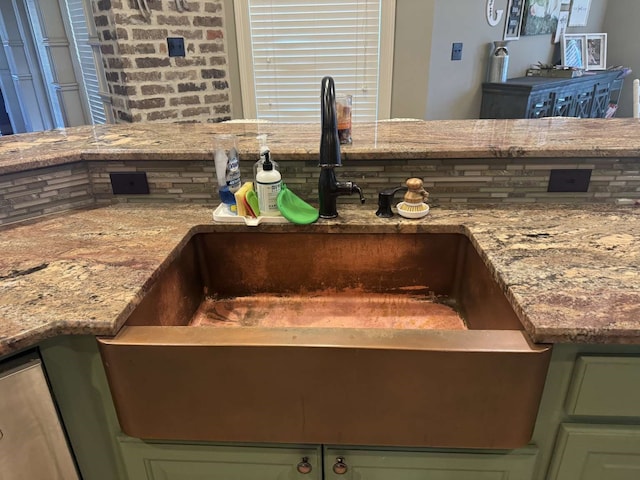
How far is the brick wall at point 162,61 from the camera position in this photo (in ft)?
9.51

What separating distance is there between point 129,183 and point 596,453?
1390 mm

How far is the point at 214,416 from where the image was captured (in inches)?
33.9

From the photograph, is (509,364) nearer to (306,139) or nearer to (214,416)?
(214,416)

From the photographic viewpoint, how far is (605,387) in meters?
0.82

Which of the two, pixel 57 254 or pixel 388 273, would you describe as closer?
pixel 57 254

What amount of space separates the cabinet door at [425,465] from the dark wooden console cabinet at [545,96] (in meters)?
3.31

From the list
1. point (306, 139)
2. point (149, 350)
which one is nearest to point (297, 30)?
point (306, 139)

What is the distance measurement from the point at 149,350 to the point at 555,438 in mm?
797

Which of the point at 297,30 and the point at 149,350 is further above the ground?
the point at 297,30

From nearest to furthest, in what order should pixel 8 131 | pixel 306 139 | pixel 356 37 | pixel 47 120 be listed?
pixel 306 139, pixel 356 37, pixel 47 120, pixel 8 131

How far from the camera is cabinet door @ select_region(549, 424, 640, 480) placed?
2.82 feet

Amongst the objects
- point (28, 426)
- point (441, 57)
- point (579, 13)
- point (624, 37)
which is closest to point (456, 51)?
point (441, 57)

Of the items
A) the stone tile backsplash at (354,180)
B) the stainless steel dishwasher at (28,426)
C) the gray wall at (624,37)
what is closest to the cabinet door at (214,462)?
the stainless steel dishwasher at (28,426)

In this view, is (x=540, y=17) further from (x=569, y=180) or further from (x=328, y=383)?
(x=328, y=383)
